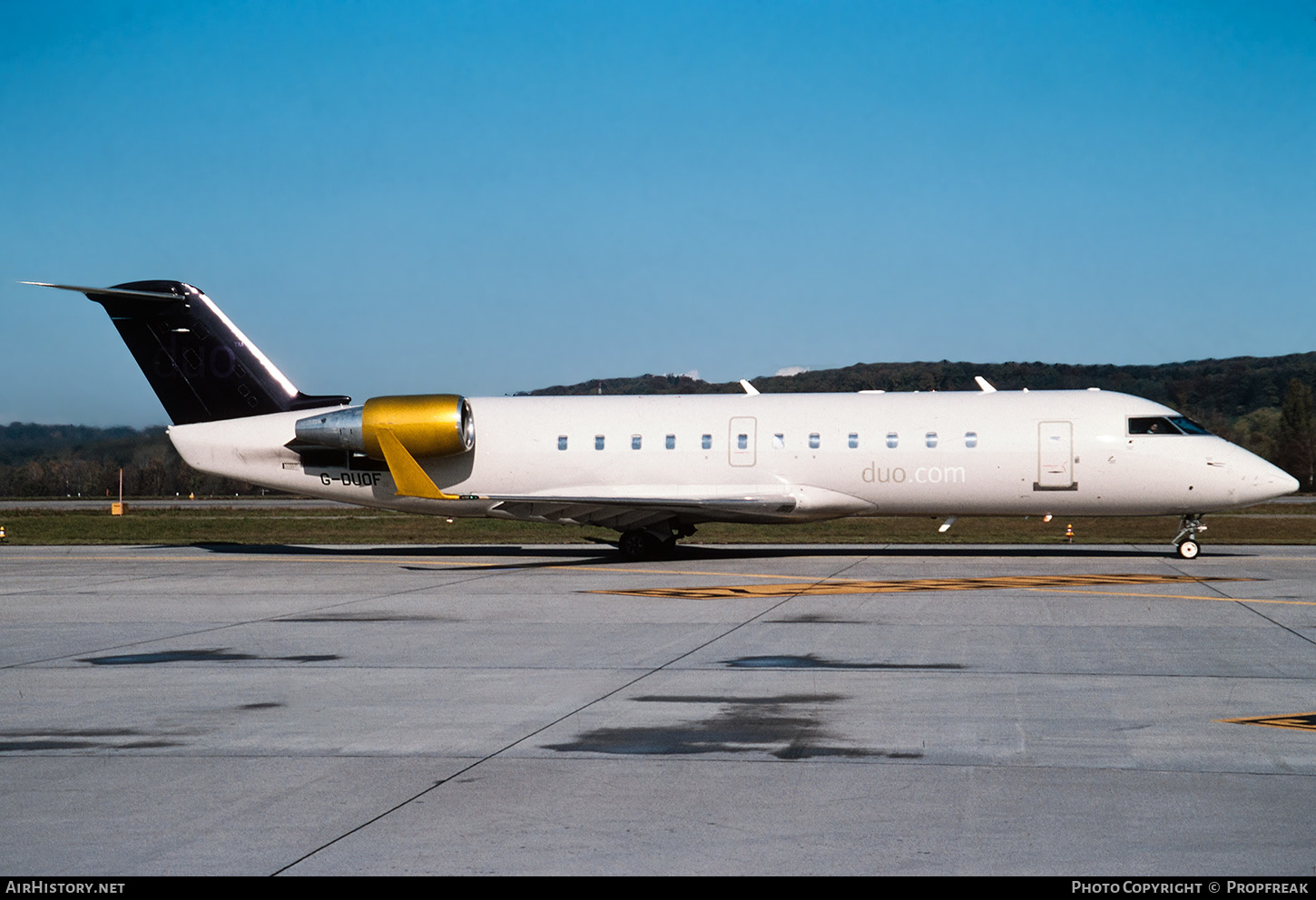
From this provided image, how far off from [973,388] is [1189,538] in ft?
70.9

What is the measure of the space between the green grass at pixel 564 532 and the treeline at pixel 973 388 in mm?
6149

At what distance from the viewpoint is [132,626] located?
1499 cm

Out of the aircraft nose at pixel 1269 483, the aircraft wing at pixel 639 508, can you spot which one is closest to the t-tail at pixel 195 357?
the aircraft wing at pixel 639 508

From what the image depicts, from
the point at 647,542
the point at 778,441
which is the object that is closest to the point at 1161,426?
the point at 778,441

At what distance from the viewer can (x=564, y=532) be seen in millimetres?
38625

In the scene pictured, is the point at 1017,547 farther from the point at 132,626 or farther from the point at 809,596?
the point at 132,626

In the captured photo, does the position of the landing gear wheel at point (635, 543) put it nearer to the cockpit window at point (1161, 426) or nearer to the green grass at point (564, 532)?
the green grass at point (564, 532)

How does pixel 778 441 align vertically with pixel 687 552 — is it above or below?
above

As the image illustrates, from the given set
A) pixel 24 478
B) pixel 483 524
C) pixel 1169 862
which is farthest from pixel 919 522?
pixel 24 478

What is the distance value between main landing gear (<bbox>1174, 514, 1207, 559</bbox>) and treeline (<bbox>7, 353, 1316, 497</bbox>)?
14.5 m

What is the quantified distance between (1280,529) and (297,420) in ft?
93.9

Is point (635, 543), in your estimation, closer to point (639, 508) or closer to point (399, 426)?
point (639, 508)

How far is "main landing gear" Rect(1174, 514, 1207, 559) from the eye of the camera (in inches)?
954

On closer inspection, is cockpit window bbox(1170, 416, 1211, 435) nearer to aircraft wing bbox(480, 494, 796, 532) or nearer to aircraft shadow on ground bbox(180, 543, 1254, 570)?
→ aircraft shadow on ground bbox(180, 543, 1254, 570)
